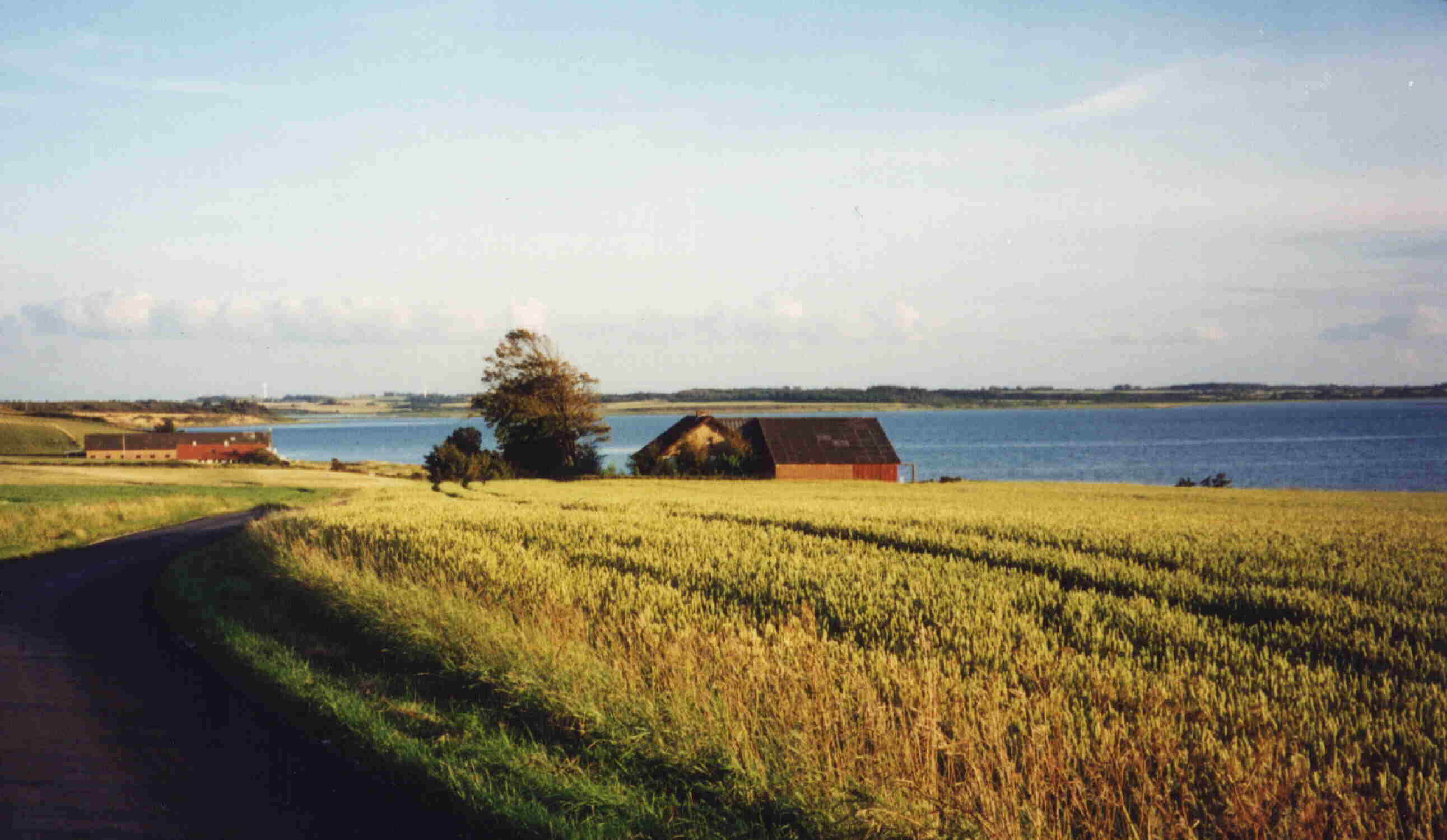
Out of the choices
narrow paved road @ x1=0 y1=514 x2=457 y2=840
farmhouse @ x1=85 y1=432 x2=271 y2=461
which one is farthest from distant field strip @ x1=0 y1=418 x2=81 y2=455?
narrow paved road @ x1=0 y1=514 x2=457 y2=840

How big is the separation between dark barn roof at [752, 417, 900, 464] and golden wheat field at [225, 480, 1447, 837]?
4662cm

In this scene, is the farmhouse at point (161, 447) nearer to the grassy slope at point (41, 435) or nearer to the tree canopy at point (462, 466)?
the grassy slope at point (41, 435)

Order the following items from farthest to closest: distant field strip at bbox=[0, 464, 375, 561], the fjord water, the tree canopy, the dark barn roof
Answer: the fjord water < the dark barn roof < the tree canopy < distant field strip at bbox=[0, 464, 375, 561]

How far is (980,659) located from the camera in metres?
8.11

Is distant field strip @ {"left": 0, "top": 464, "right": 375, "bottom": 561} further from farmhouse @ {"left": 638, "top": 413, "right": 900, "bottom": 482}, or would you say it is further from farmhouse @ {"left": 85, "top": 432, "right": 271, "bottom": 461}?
farmhouse @ {"left": 85, "top": 432, "right": 271, "bottom": 461}

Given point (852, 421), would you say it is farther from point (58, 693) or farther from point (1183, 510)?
point (58, 693)

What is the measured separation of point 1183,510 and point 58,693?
30.0m

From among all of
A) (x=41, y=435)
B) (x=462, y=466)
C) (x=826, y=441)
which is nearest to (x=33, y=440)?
(x=41, y=435)

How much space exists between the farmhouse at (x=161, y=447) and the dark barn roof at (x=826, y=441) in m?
65.4

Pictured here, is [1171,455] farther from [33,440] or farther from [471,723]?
[33,440]

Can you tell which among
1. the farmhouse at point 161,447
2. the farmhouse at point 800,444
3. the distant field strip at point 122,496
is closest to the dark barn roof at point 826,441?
the farmhouse at point 800,444

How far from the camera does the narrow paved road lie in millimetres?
6035

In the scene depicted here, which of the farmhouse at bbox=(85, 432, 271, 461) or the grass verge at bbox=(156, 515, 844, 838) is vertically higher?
the grass verge at bbox=(156, 515, 844, 838)

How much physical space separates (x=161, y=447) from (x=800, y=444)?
291 feet
